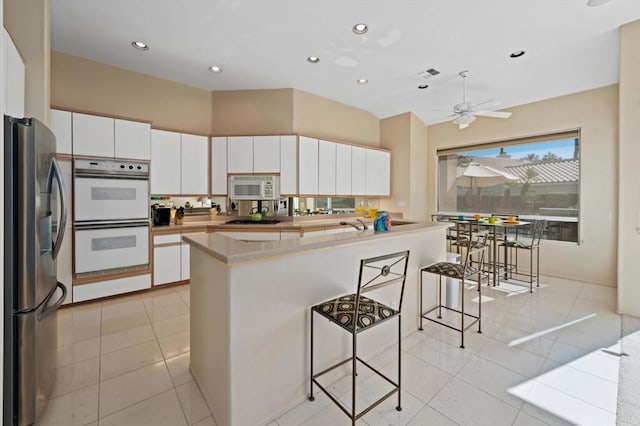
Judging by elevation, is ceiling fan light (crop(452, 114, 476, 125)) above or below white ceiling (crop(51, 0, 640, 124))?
below

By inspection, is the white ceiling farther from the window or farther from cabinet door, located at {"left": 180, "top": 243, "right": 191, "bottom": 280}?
cabinet door, located at {"left": 180, "top": 243, "right": 191, "bottom": 280}

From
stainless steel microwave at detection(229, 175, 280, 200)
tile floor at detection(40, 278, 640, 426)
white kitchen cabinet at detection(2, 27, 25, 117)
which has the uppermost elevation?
white kitchen cabinet at detection(2, 27, 25, 117)

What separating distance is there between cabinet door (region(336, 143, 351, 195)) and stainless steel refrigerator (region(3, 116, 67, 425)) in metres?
4.09

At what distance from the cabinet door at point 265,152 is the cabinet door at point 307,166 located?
381 millimetres

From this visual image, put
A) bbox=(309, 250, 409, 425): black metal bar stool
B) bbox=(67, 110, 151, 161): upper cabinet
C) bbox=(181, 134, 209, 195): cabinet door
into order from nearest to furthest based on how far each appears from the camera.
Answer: bbox=(309, 250, 409, 425): black metal bar stool < bbox=(67, 110, 151, 161): upper cabinet < bbox=(181, 134, 209, 195): cabinet door

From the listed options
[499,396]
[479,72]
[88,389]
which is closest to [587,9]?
[479,72]

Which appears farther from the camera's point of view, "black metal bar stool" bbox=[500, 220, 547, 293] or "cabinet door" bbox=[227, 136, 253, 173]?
"cabinet door" bbox=[227, 136, 253, 173]

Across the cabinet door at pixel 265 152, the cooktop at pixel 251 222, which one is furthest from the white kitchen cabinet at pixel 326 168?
the cooktop at pixel 251 222

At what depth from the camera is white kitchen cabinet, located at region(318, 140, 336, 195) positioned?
16.3ft

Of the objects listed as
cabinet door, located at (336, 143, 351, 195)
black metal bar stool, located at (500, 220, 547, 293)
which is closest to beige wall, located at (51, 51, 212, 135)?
cabinet door, located at (336, 143, 351, 195)

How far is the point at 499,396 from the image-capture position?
1878 millimetres

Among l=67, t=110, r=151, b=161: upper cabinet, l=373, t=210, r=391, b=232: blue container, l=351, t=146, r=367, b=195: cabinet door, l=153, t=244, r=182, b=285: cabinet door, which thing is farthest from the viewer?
l=351, t=146, r=367, b=195: cabinet door

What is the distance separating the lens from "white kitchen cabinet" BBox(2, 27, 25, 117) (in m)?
1.64

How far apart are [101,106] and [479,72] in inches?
210
